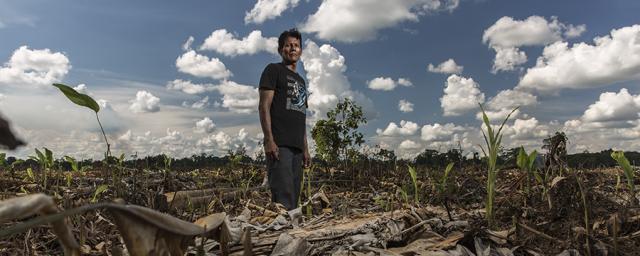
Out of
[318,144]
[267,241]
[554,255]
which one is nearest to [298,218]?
[267,241]

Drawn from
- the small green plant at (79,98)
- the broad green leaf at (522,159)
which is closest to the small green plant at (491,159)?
the broad green leaf at (522,159)

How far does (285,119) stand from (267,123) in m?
0.30

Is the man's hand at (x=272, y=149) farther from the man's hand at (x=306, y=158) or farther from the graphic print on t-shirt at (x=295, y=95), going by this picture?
the man's hand at (x=306, y=158)

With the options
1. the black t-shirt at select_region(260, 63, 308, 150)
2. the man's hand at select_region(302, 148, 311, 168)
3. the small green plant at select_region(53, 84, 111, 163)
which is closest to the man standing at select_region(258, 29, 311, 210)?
the black t-shirt at select_region(260, 63, 308, 150)

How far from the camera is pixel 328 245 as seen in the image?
2225 millimetres

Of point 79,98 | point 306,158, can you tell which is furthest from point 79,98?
point 306,158

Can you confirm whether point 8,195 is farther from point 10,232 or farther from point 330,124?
point 330,124

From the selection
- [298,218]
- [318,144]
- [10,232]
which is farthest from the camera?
[318,144]

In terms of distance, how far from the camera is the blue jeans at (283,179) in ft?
16.6

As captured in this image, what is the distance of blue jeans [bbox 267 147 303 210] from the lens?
199 inches

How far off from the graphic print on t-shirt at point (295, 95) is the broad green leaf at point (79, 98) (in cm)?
314

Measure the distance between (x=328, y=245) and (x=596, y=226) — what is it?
1.37 m

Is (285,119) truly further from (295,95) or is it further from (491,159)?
(491,159)

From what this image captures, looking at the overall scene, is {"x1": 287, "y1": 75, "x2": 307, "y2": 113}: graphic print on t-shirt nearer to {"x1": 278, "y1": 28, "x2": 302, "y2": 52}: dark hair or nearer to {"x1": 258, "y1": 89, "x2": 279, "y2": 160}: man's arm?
{"x1": 258, "y1": 89, "x2": 279, "y2": 160}: man's arm
